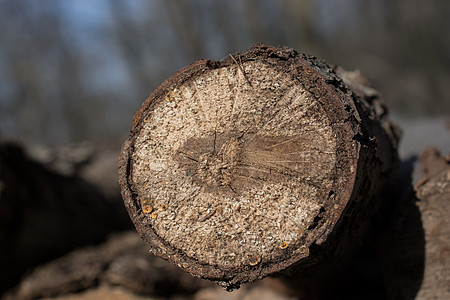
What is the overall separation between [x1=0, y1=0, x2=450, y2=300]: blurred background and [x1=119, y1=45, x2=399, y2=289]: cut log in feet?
2.34

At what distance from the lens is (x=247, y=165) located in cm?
122

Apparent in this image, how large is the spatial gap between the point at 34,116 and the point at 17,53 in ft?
8.57

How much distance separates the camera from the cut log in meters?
1.15

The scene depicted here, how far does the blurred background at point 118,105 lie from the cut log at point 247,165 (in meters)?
0.71

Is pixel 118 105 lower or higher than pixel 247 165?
higher

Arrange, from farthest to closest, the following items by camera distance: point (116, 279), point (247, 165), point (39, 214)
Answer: point (39, 214) < point (116, 279) < point (247, 165)

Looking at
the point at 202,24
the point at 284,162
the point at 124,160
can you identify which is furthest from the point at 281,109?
the point at 202,24

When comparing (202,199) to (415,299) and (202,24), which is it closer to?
(415,299)

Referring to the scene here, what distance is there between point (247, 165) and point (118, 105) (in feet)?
90.1

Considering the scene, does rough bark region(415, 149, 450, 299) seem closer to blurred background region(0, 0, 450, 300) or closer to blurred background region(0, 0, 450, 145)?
blurred background region(0, 0, 450, 300)

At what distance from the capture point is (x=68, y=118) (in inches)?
647

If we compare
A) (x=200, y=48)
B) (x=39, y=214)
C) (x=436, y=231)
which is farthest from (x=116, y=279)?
(x=200, y=48)

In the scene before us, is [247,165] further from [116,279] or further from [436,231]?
[116,279]

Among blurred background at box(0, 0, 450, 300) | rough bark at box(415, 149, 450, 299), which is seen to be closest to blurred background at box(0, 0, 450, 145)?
blurred background at box(0, 0, 450, 300)
